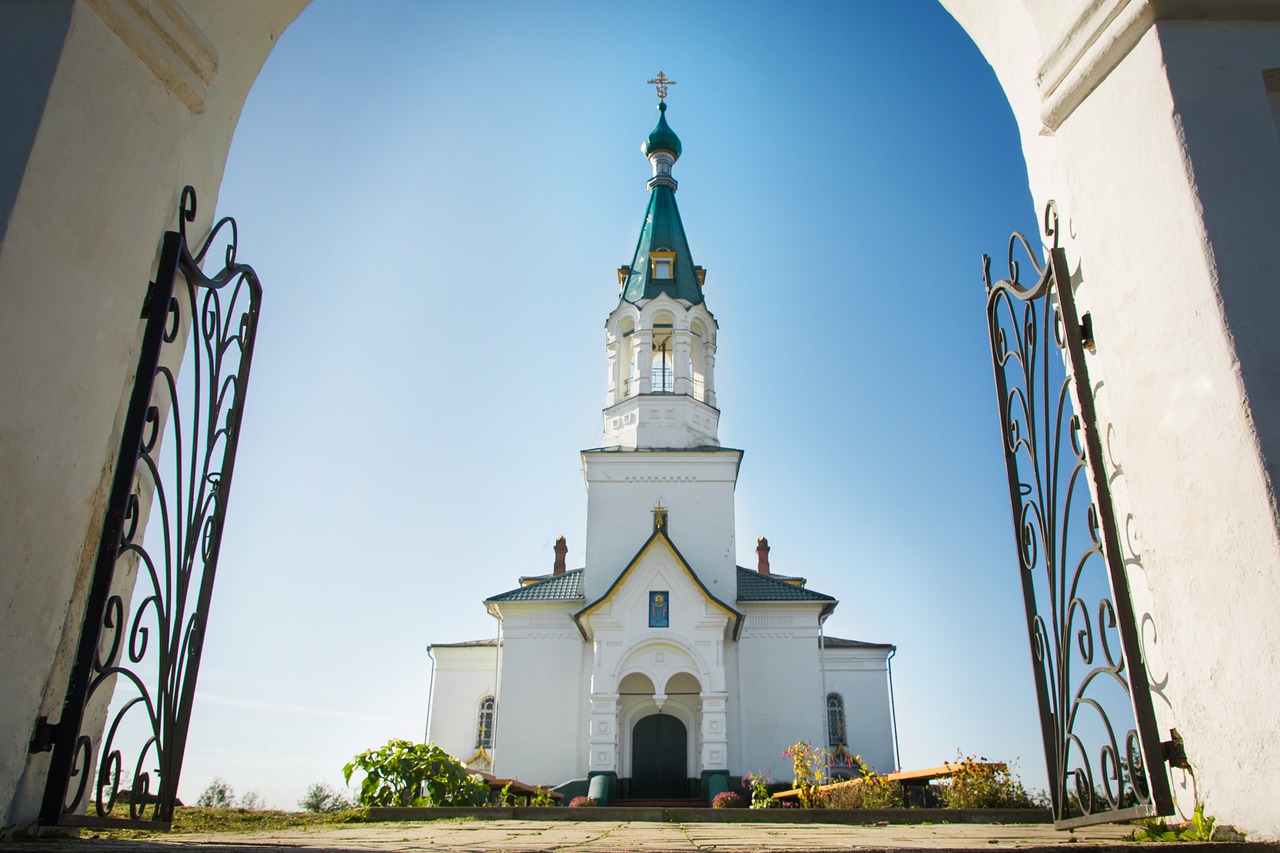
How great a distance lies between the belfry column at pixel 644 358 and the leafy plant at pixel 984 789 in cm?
1394

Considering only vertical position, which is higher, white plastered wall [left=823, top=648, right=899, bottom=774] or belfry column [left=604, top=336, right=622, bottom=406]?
belfry column [left=604, top=336, right=622, bottom=406]

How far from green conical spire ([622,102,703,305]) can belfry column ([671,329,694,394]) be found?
4.06 feet

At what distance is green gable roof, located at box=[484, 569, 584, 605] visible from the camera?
21.3 metres

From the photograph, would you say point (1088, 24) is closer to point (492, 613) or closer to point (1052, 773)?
point (1052, 773)

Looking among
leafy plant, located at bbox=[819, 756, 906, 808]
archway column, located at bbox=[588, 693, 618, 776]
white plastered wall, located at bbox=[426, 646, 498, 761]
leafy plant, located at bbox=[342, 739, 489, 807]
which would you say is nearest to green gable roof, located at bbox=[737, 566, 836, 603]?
archway column, located at bbox=[588, 693, 618, 776]

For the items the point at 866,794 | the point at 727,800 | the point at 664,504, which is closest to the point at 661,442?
the point at 664,504

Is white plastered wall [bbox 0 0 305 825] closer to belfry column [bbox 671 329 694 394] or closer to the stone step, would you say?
the stone step

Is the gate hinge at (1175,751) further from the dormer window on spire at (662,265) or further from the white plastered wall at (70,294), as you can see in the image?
the dormer window on spire at (662,265)

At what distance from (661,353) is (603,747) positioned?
10.4 m

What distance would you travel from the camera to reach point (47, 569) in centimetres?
288

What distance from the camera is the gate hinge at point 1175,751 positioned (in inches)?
110

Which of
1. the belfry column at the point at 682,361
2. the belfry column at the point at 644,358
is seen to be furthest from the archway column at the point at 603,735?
the belfry column at the point at 682,361

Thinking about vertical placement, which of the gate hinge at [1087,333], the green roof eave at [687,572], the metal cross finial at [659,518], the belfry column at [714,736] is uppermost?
the metal cross finial at [659,518]

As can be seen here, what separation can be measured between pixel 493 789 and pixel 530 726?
5238mm
